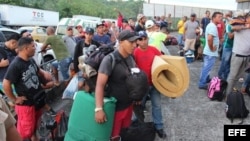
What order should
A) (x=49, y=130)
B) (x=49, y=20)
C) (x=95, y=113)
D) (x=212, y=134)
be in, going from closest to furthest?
(x=95, y=113) < (x=49, y=130) < (x=212, y=134) < (x=49, y=20)

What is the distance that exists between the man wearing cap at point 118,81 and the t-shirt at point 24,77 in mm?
1201

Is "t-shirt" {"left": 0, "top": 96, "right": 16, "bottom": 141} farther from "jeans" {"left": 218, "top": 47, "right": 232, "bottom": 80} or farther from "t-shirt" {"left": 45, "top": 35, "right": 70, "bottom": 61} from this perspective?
"jeans" {"left": 218, "top": 47, "right": 232, "bottom": 80}

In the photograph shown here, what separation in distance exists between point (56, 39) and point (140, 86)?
462 centimetres

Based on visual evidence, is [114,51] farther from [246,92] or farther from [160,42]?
[246,92]

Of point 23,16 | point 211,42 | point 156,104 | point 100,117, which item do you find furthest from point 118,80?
point 23,16

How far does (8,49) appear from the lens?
523 cm

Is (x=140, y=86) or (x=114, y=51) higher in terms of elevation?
(x=114, y=51)

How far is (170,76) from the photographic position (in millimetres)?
4320

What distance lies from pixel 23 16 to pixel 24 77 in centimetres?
2396

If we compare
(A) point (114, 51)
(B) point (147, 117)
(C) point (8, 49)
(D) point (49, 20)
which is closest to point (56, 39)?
(C) point (8, 49)

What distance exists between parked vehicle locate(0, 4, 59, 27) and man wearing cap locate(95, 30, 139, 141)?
72.8ft

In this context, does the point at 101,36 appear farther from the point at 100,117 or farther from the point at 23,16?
the point at 23,16

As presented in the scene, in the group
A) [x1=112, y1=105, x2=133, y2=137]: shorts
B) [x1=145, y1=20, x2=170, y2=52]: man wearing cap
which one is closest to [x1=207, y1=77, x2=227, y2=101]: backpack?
[x1=145, y1=20, x2=170, y2=52]: man wearing cap

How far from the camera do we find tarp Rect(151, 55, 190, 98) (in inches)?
165
